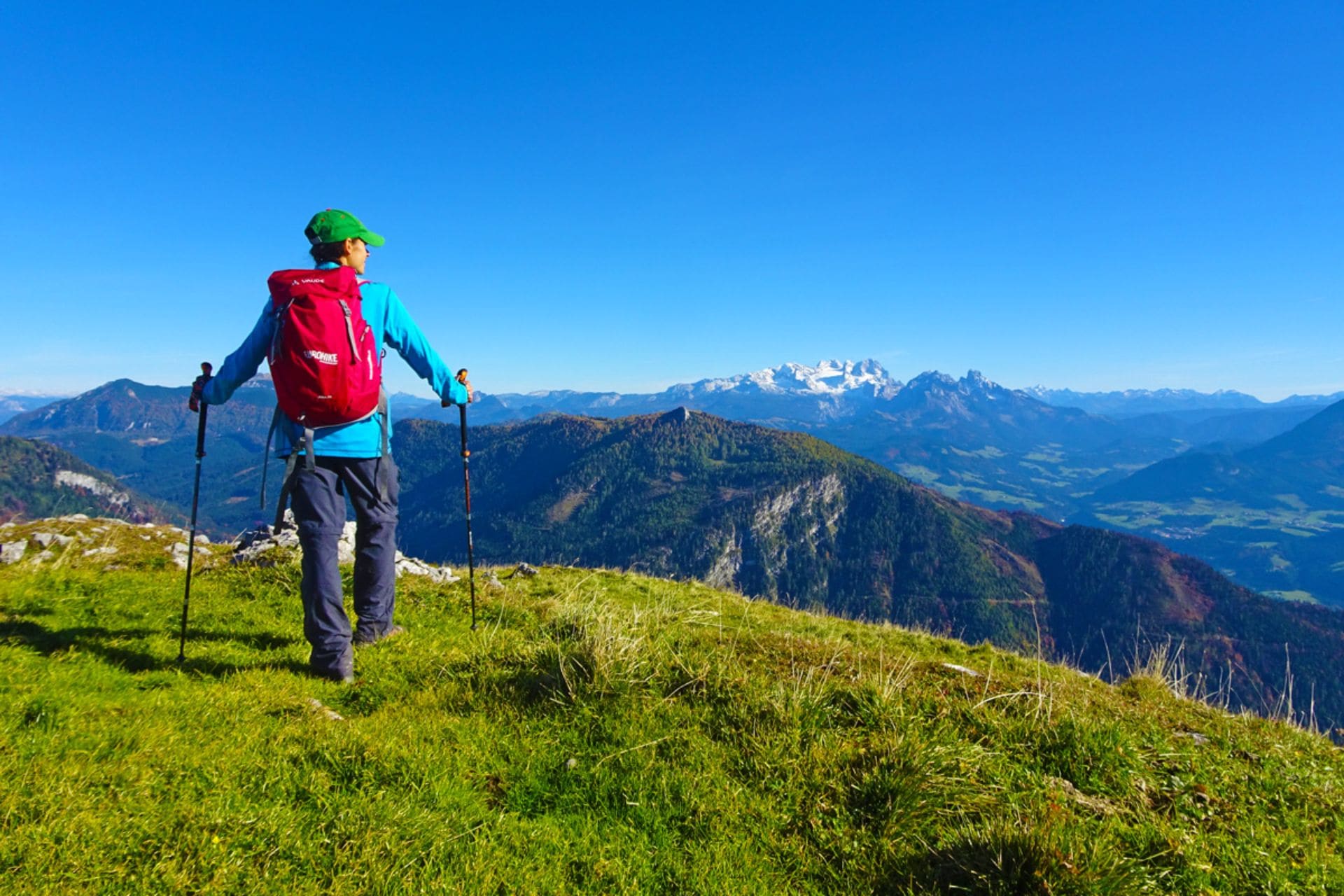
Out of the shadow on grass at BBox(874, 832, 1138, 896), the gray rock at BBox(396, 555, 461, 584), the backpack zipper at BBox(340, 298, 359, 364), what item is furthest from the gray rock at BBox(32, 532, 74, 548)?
the shadow on grass at BBox(874, 832, 1138, 896)

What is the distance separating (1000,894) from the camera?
3.38 m

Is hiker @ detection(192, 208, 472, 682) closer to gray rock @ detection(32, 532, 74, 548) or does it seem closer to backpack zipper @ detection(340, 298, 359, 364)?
Answer: backpack zipper @ detection(340, 298, 359, 364)

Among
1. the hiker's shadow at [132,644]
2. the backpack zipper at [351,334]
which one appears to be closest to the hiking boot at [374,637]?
the hiker's shadow at [132,644]

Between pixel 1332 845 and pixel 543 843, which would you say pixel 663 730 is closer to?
pixel 543 843

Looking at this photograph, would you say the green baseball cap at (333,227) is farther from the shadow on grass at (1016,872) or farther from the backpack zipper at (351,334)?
the shadow on grass at (1016,872)

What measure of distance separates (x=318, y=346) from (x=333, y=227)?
1614mm

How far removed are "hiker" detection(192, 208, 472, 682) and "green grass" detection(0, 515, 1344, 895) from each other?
1.04m

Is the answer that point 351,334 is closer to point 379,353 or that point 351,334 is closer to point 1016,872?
point 379,353

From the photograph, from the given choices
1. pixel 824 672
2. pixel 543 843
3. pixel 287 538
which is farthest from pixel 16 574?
pixel 824 672

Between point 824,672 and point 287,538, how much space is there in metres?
11.6

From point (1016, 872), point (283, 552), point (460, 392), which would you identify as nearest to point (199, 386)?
point (460, 392)

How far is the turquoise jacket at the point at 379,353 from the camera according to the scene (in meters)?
6.36

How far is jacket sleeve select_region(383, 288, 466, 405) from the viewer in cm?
703

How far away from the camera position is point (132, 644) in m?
6.88
